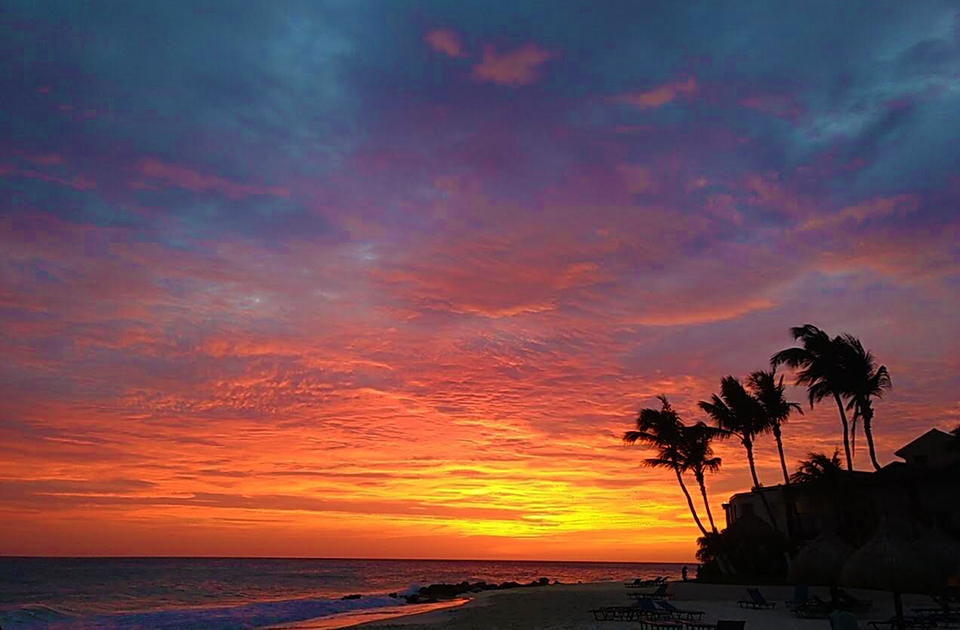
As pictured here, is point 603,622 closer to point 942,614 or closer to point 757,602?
point 757,602

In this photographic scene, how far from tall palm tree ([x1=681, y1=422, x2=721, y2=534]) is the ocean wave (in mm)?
23616

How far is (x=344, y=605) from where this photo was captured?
1882 inches

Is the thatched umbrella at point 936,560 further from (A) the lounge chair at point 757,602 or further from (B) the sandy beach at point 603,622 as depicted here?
(A) the lounge chair at point 757,602

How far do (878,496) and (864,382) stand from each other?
204 inches

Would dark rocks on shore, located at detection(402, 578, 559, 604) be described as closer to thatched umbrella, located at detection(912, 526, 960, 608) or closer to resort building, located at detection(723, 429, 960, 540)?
→ resort building, located at detection(723, 429, 960, 540)

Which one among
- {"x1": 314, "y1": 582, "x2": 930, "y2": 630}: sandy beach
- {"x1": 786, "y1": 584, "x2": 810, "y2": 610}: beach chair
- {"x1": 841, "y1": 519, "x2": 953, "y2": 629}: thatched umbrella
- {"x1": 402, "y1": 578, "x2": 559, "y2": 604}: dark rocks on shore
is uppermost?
{"x1": 841, "y1": 519, "x2": 953, "y2": 629}: thatched umbrella

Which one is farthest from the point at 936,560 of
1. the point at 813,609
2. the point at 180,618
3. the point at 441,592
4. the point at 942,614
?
the point at 441,592

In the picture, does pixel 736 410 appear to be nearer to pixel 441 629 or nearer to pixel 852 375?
pixel 852 375

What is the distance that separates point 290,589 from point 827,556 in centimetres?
6138

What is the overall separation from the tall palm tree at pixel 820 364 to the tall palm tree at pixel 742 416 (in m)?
2.90

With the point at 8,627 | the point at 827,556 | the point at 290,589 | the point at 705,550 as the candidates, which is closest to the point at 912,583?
the point at 827,556

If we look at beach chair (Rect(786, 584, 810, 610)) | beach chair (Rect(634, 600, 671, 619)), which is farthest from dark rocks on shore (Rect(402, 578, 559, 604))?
beach chair (Rect(786, 584, 810, 610))

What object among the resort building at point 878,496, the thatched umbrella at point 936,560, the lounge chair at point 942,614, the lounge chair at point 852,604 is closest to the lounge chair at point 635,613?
the lounge chair at point 852,604

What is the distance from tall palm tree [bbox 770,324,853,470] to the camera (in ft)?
103
